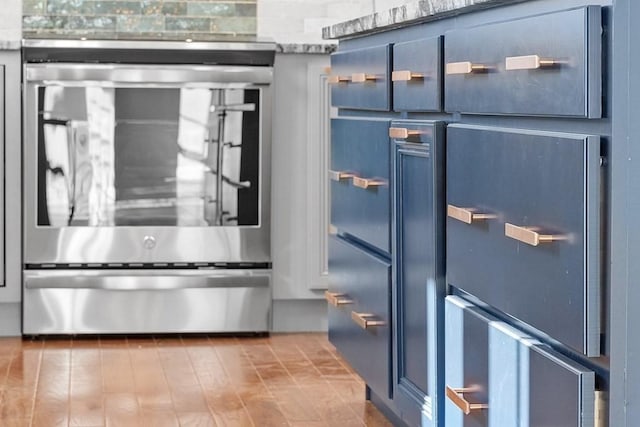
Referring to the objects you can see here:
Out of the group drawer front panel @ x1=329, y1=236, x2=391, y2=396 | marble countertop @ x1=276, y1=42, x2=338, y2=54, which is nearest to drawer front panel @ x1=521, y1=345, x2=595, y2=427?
drawer front panel @ x1=329, y1=236, x2=391, y2=396

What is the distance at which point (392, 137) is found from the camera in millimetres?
2512

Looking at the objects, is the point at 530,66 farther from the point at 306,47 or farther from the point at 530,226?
the point at 306,47

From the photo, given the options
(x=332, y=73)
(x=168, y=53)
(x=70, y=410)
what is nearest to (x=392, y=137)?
(x=332, y=73)

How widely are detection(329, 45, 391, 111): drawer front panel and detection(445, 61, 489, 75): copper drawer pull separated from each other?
18.8 inches

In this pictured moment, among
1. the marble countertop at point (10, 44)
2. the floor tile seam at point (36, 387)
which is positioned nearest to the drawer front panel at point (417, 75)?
the floor tile seam at point (36, 387)

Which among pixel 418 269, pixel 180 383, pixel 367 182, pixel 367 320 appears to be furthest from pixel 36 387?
pixel 418 269

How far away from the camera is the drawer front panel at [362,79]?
2.59m

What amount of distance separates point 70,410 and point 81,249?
1130mm

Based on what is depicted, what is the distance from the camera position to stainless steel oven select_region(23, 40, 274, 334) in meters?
4.11

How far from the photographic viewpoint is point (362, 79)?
2.76 m

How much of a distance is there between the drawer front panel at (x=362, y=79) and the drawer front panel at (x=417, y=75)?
0.07 metres

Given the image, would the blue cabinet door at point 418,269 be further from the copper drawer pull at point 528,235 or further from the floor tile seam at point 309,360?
the floor tile seam at point 309,360

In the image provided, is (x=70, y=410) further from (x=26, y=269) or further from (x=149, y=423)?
(x=26, y=269)

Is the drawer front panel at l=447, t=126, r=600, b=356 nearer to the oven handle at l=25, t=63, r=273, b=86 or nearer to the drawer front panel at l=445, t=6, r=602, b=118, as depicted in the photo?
the drawer front panel at l=445, t=6, r=602, b=118
